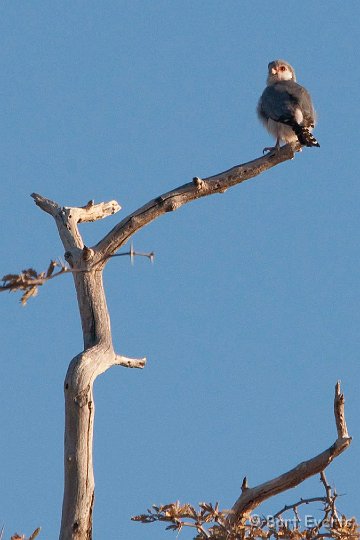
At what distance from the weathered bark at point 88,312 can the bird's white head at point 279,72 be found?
2912 millimetres

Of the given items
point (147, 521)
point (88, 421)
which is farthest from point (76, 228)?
point (147, 521)

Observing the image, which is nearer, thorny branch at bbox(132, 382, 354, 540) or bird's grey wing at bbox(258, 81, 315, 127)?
thorny branch at bbox(132, 382, 354, 540)

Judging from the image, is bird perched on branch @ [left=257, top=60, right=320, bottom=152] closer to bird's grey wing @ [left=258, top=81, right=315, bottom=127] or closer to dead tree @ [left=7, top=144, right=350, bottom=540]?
bird's grey wing @ [left=258, top=81, right=315, bottom=127]

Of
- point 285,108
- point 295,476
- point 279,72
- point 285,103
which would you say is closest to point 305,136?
point 285,108

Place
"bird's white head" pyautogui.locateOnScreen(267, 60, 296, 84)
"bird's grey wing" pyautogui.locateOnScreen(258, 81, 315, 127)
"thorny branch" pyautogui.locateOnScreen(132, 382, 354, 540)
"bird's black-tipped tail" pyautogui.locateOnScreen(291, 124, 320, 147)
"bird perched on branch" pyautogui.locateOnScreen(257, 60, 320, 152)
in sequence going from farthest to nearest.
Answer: "bird's white head" pyautogui.locateOnScreen(267, 60, 296, 84) → "bird's grey wing" pyautogui.locateOnScreen(258, 81, 315, 127) → "bird perched on branch" pyautogui.locateOnScreen(257, 60, 320, 152) → "bird's black-tipped tail" pyautogui.locateOnScreen(291, 124, 320, 147) → "thorny branch" pyautogui.locateOnScreen(132, 382, 354, 540)

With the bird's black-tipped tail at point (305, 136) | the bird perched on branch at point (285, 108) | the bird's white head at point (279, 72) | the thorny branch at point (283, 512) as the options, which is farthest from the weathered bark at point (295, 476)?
the bird's white head at point (279, 72)

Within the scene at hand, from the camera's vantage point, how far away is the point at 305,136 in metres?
9.12

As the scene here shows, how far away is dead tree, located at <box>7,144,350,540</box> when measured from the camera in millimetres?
6359

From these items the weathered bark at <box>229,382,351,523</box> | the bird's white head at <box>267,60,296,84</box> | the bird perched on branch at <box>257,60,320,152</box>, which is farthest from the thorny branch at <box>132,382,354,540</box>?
the bird's white head at <box>267,60,296,84</box>

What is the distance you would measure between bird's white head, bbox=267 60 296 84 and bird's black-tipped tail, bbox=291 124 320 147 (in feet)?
6.08

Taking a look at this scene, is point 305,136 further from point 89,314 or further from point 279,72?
point 89,314

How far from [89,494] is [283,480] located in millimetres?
1250

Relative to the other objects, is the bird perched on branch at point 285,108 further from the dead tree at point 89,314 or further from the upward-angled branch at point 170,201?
the upward-angled branch at point 170,201

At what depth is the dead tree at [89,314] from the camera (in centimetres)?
636
